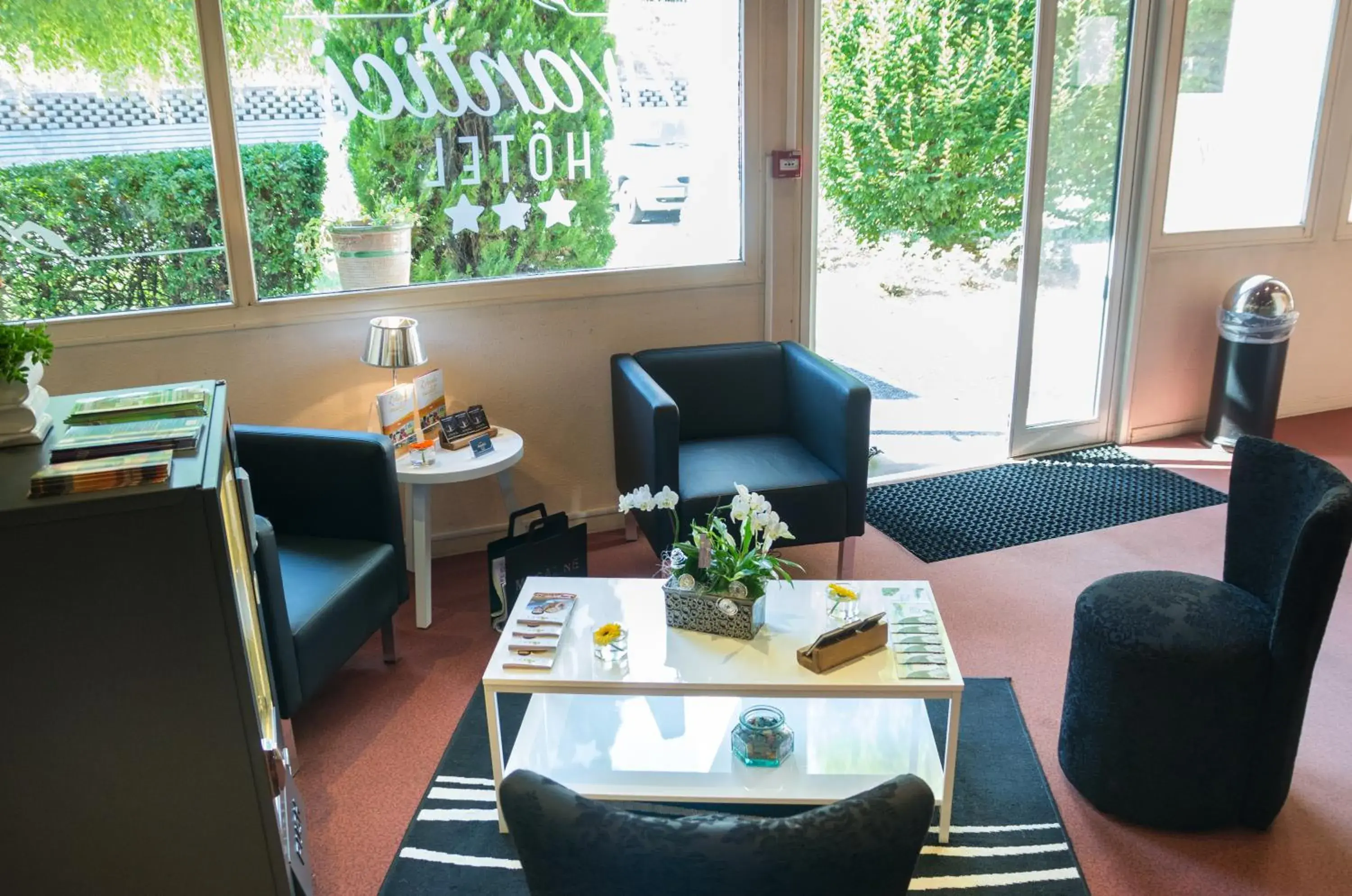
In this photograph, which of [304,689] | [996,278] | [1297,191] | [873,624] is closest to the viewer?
[873,624]

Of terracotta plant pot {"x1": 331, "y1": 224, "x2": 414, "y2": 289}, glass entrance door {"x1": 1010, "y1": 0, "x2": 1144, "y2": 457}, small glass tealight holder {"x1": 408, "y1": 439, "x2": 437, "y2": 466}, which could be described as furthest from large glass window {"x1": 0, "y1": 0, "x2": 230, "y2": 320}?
glass entrance door {"x1": 1010, "y1": 0, "x2": 1144, "y2": 457}

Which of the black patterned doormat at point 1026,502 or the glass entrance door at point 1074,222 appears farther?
the glass entrance door at point 1074,222

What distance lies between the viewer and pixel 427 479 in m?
3.28

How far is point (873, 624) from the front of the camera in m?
2.40

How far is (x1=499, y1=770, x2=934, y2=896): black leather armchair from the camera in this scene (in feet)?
3.86

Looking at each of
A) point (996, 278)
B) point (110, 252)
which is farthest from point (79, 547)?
point (996, 278)

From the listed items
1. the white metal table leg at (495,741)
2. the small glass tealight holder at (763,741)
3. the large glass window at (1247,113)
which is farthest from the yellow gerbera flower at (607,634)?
the large glass window at (1247,113)

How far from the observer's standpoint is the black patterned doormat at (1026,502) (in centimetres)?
397

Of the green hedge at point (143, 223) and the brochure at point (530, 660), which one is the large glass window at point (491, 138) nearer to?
the green hedge at point (143, 223)

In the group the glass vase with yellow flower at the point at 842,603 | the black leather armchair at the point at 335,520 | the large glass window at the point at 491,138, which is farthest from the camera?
the large glass window at the point at 491,138

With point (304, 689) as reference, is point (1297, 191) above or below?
above

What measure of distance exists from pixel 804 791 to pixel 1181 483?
2857 millimetres

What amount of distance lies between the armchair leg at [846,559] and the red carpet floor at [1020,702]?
106 mm

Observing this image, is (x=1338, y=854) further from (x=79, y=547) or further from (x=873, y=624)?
(x=79, y=547)
